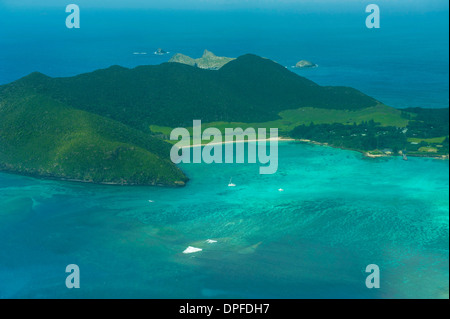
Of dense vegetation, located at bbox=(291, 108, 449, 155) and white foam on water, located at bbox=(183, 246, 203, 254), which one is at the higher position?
dense vegetation, located at bbox=(291, 108, 449, 155)

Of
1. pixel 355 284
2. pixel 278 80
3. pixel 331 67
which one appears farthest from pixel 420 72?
pixel 355 284

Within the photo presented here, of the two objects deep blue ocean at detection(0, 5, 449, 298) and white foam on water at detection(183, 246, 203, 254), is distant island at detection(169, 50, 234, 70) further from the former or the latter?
white foam on water at detection(183, 246, 203, 254)

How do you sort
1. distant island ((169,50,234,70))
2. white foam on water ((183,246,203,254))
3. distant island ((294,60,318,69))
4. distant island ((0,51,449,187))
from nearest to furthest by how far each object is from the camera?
white foam on water ((183,246,203,254)) < distant island ((0,51,449,187)) < distant island ((169,50,234,70)) < distant island ((294,60,318,69))

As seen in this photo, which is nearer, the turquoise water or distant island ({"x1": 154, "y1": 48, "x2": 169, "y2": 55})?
the turquoise water

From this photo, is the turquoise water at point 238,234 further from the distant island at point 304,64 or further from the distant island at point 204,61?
the distant island at point 304,64

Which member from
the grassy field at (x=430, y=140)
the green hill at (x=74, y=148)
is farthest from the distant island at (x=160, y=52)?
the grassy field at (x=430, y=140)

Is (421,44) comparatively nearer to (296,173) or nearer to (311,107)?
(311,107)

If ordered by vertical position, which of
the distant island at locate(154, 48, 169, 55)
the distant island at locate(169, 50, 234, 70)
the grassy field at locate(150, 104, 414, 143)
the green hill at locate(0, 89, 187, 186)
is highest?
the distant island at locate(154, 48, 169, 55)

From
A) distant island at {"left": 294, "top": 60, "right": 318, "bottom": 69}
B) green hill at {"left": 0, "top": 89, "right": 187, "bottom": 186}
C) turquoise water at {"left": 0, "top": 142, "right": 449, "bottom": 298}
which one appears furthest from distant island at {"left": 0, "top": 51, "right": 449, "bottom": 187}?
distant island at {"left": 294, "top": 60, "right": 318, "bottom": 69}
